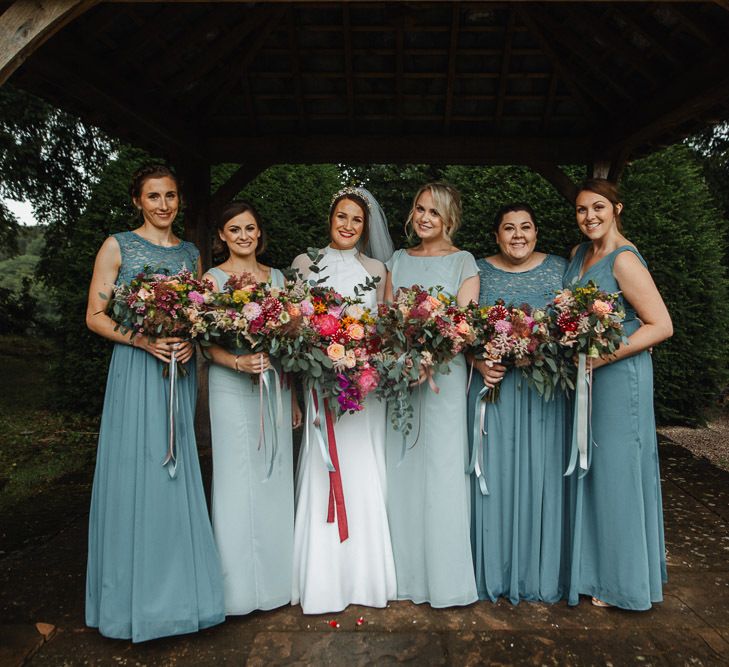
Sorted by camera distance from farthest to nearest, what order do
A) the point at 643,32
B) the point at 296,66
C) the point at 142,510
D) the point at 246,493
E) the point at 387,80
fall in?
the point at 387,80 < the point at 296,66 < the point at 643,32 < the point at 246,493 < the point at 142,510

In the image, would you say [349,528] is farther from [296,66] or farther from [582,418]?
[296,66]

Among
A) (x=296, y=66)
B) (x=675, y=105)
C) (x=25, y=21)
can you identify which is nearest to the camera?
(x=25, y=21)

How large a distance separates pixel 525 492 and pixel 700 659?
1.15 metres

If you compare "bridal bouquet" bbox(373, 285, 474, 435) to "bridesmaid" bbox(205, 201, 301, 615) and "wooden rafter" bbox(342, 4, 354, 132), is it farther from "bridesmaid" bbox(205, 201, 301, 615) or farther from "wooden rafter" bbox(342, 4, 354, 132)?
"wooden rafter" bbox(342, 4, 354, 132)

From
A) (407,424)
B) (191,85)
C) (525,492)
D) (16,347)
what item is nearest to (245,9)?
(191,85)

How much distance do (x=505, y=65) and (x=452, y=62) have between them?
0.50 m

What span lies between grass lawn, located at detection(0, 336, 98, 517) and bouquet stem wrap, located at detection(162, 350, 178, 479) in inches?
114

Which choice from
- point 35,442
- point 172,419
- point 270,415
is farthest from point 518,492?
point 35,442

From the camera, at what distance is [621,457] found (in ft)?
11.3

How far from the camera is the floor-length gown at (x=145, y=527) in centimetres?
313

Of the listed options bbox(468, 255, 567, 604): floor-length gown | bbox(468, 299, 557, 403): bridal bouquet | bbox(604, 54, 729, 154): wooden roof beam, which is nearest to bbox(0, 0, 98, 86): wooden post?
bbox(468, 299, 557, 403): bridal bouquet

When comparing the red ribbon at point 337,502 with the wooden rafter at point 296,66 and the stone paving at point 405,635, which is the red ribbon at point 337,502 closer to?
the stone paving at point 405,635

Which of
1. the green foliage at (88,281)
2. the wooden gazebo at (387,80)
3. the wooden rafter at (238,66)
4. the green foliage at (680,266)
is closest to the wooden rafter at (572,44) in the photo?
the wooden gazebo at (387,80)

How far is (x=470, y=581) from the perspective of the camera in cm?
349
